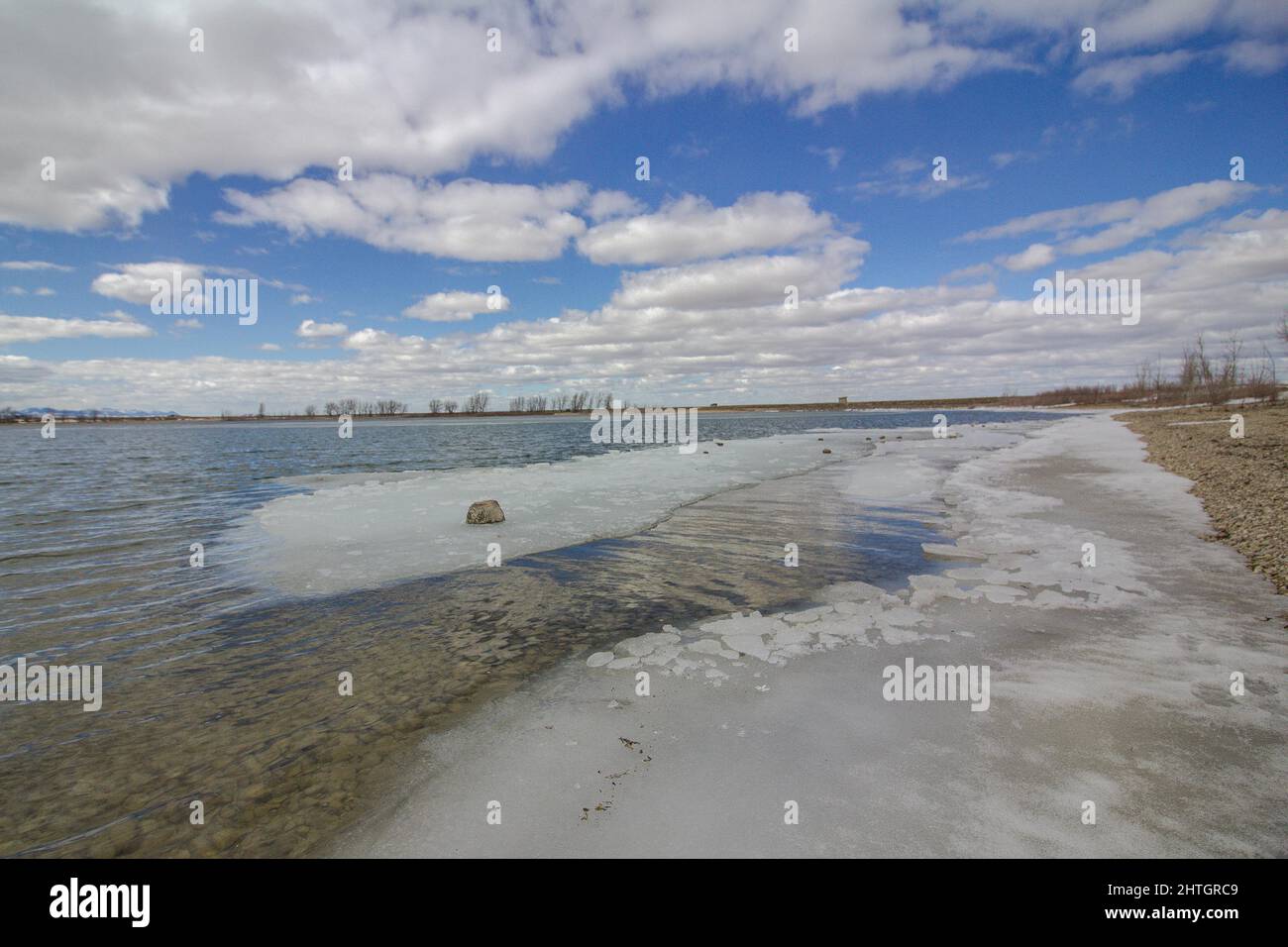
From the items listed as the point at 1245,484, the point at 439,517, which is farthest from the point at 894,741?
the point at 1245,484

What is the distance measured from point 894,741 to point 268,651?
721 cm

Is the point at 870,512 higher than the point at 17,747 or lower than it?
higher

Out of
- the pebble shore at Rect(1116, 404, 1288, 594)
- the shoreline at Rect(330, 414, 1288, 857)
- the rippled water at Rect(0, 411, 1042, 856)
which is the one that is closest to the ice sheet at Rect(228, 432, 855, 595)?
the rippled water at Rect(0, 411, 1042, 856)

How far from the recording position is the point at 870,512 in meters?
15.5

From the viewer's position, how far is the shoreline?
3340 millimetres

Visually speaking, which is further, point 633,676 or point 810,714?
point 633,676

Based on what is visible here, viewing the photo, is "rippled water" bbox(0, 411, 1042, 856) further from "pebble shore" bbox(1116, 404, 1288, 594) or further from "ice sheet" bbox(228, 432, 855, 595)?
"pebble shore" bbox(1116, 404, 1288, 594)

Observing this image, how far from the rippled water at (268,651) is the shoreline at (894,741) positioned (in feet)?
2.45

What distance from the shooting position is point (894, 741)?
4.37 m

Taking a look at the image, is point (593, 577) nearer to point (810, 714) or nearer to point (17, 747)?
point (810, 714)

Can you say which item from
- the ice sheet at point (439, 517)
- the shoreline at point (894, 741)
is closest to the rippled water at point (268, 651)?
the shoreline at point (894, 741)
